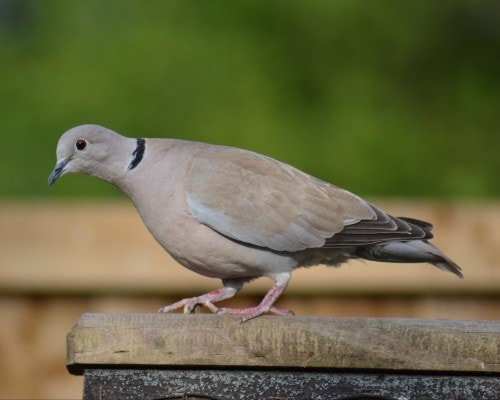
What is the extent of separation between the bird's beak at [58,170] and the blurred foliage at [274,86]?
1.93 meters

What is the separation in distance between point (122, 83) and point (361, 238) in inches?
97.0

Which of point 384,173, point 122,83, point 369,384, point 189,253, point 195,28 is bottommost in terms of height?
point 369,384

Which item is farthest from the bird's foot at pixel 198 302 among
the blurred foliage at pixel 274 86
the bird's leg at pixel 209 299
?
the blurred foliage at pixel 274 86

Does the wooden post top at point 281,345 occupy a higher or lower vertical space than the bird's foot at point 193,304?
lower

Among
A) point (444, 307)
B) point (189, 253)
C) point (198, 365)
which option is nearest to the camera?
point (198, 365)

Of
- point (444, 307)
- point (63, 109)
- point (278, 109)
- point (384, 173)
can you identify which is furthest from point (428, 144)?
point (63, 109)

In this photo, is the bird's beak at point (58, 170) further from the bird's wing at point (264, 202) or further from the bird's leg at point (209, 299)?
the bird's leg at point (209, 299)

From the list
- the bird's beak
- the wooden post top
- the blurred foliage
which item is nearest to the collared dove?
the bird's beak

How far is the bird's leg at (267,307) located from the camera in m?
2.70

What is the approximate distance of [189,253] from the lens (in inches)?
122

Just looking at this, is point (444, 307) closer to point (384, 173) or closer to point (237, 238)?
point (384, 173)

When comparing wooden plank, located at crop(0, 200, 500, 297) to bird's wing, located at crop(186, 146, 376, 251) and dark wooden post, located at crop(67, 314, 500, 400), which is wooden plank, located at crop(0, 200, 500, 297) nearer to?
bird's wing, located at crop(186, 146, 376, 251)

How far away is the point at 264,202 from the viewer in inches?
130

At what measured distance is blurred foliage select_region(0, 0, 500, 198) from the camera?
5301 millimetres
